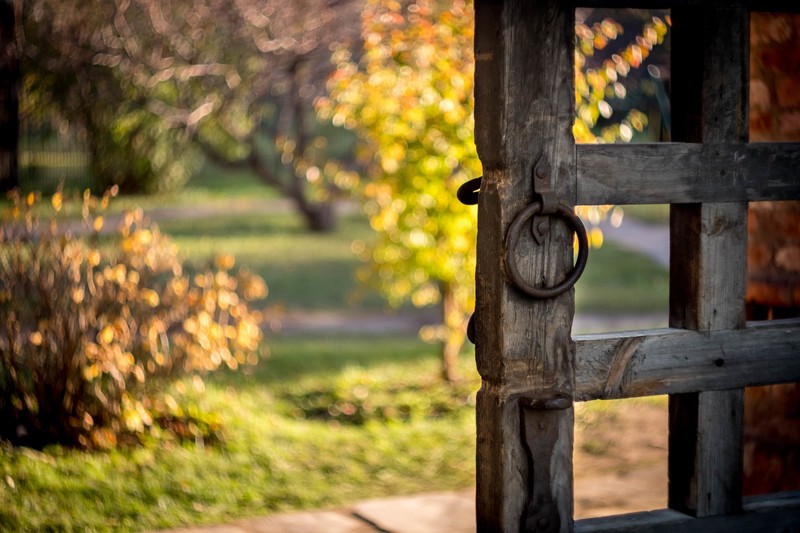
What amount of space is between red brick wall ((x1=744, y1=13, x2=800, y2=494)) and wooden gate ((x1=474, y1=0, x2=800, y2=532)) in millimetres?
880

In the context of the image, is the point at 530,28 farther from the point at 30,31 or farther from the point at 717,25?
the point at 30,31

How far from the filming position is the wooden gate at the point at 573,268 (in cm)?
272

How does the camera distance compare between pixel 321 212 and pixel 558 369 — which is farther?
pixel 321 212

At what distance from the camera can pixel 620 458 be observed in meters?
5.76

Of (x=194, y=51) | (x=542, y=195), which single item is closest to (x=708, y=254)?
(x=542, y=195)

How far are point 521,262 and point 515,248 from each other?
0.16 ft

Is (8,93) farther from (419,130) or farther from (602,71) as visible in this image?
Answer: (602,71)

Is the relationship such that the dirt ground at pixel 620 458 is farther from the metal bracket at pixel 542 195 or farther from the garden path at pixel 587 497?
the metal bracket at pixel 542 195

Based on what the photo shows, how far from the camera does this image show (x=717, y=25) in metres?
2.90

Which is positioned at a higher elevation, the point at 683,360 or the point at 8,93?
the point at 8,93

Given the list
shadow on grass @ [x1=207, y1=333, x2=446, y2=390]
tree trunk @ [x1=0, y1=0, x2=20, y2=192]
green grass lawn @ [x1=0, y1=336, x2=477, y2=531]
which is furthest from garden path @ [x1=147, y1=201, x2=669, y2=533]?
tree trunk @ [x1=0, y1=0, x2=20, y2=192]

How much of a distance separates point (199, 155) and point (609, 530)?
23.3m

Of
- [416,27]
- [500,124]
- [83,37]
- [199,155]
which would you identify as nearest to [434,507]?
[500,124]

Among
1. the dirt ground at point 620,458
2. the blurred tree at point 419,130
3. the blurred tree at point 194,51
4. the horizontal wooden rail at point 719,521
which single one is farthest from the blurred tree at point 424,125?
the horizontal wooden rail at point 719,521
